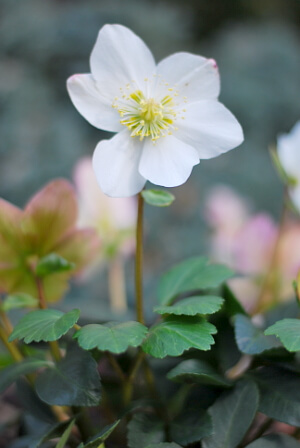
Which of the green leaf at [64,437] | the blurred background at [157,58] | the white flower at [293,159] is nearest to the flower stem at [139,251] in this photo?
the green leaf at [64,437]

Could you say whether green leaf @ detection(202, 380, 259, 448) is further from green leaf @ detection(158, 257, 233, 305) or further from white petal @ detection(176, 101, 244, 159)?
white petal @ detection(176, 101, 244, 159)

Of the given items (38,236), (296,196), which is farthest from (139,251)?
(296,196)

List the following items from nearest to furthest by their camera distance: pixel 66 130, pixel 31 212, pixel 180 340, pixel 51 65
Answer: pixel 180 340 → pixel 31 212 → pixel 66 130 → pixel 51 65

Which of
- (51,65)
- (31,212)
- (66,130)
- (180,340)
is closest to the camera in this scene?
(180,340)

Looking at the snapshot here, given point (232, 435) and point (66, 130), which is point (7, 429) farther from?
point (66, 130)

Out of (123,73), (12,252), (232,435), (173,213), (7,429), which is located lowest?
(173,213)

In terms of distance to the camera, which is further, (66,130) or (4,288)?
(66,130)

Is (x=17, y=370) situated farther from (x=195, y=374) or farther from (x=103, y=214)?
(x=103, y=214)

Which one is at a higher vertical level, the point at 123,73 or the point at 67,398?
the point at 123,73

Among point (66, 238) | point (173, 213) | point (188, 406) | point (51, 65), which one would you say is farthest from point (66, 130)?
point (188, 406)
